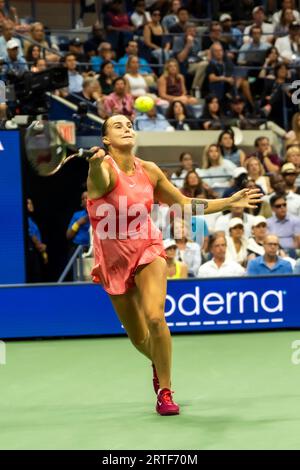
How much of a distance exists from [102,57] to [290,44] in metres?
3.01

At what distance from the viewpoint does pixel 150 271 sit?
749 centimetres

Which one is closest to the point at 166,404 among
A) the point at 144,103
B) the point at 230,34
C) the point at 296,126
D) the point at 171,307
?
the point at 171,307

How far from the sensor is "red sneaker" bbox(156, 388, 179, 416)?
7.45 m

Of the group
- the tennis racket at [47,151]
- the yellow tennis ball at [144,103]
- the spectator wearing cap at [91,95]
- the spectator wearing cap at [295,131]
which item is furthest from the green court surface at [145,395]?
the spectator wearing cap at [91,95]

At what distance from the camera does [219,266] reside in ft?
38.2

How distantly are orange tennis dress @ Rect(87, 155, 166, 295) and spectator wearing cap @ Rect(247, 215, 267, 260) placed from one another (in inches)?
174

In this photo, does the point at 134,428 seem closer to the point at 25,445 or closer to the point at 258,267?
the point at 25,445

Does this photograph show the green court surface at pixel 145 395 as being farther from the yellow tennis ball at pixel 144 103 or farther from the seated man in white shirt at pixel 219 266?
the yellow tennis ball at pixel 144 103

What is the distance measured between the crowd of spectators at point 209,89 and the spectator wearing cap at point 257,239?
0.04 feet

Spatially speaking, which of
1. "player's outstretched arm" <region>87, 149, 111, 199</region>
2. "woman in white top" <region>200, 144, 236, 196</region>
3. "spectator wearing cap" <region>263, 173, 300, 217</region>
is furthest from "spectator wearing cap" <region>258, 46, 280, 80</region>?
"player's outstretched arm" <region>87, 149, 111, 199</region>

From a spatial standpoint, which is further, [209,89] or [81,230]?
[209,89]

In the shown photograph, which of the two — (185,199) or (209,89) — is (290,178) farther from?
(185,199)

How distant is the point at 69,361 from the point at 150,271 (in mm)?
2783

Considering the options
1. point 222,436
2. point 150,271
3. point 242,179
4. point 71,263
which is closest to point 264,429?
point 222,436
